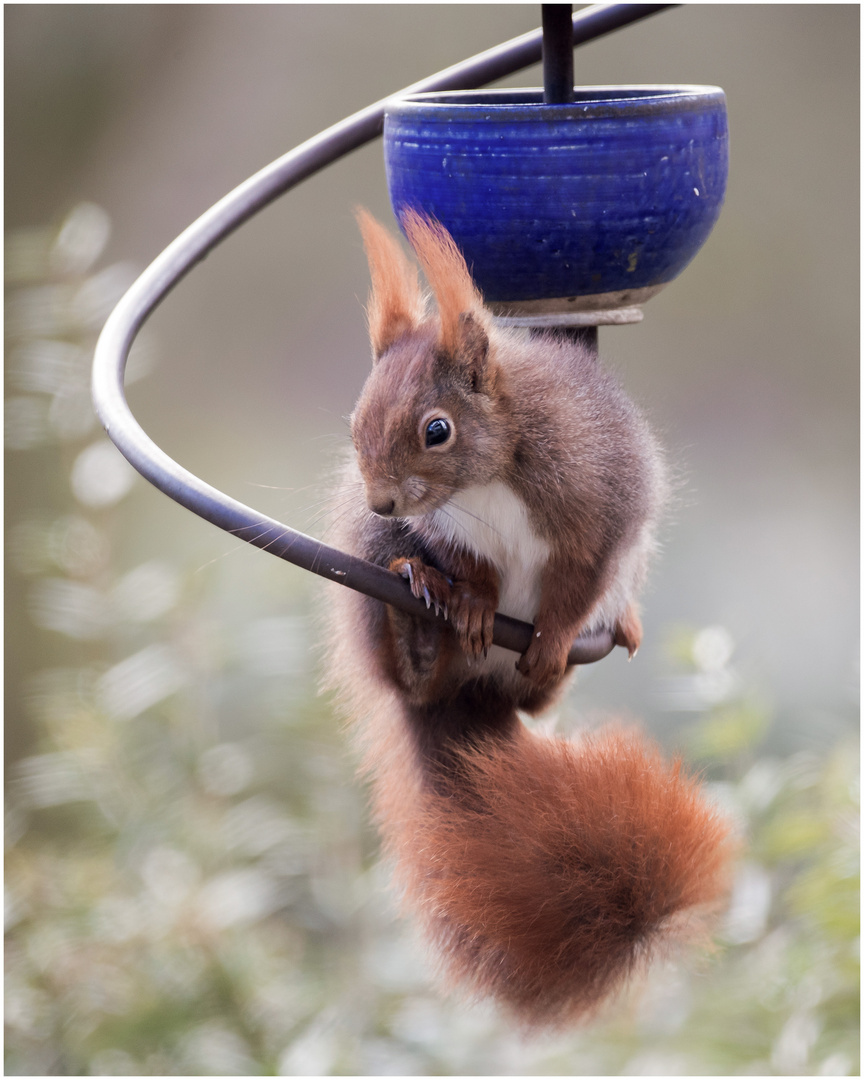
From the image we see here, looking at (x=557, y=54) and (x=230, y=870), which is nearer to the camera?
(x=557, y=54)

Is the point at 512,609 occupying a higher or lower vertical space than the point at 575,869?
higher

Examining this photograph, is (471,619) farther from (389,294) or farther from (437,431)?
(389,294)

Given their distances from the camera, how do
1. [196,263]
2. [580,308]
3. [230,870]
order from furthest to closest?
[230,870] → [196,263] → [580,308]

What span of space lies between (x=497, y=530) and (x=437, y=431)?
131mm

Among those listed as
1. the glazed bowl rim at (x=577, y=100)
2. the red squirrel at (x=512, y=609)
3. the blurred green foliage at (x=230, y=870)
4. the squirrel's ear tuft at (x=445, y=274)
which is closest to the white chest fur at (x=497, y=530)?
the red squirrel at (x=512, y=609)

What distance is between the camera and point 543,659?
92 cm

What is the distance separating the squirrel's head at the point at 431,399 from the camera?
2.68 feet

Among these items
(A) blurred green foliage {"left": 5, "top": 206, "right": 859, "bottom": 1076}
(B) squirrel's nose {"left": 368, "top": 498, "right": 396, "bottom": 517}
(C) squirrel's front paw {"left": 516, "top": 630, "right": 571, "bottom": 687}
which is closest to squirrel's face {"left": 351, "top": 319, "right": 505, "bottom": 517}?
(B) squirrel's nose {"left": 368, "top": 498, "right": 396, "bottom": 517}

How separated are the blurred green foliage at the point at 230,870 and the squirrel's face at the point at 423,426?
0.76 meters

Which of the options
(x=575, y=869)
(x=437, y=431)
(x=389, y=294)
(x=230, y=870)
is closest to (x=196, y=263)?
(x=389, y=294)

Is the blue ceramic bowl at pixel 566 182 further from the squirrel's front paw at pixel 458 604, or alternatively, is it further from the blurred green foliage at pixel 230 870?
the blurred green foliage at pixel 230 870

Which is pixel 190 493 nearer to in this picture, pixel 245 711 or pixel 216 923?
pixel 216 923

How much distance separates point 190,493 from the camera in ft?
2.53

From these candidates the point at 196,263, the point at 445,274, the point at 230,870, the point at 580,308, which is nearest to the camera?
the point at 445,274
